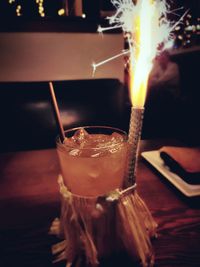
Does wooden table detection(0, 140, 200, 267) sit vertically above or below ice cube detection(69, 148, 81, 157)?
A: below

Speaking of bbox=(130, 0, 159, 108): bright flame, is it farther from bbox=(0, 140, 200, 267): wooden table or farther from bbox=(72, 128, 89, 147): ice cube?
bbox=(0, 140, 200, 267): wooden table

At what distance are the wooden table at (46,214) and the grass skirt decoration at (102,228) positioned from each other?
0.07m

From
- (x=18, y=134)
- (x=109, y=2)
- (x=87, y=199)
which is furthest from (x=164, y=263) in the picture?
(x=109, y=2)

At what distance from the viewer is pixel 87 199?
62 cm

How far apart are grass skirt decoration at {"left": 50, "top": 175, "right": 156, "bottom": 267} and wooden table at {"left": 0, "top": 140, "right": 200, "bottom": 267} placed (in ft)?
0.23

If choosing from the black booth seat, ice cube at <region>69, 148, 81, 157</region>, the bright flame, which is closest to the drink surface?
ice cube at <region>69, 148, 81, 157</region>

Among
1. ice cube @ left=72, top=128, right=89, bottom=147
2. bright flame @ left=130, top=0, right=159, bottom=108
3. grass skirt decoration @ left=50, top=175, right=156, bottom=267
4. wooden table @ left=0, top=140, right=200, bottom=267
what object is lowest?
wooden table @ left=0, top=140, right=200, bottom=267

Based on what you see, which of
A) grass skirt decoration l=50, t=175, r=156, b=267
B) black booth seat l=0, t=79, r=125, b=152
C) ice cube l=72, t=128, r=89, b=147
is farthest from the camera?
black booth seat l=0, t=79, r=125, b=152

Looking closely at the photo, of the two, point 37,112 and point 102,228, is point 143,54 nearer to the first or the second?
point 102,228

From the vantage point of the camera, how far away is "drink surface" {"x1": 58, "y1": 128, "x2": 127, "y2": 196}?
716 millimetres

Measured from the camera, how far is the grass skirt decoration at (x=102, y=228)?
623mm

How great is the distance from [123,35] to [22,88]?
63.0 inches

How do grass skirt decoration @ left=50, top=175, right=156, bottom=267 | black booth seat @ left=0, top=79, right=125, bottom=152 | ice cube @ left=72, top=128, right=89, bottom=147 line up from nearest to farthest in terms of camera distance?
grass skirt decoration @ left=50, top=175, right=156, bottom=267, ice cube @ left=72, top=128, right=89, bottom=147, black booth seat @ left=0, top=79, right=125, bottom=152

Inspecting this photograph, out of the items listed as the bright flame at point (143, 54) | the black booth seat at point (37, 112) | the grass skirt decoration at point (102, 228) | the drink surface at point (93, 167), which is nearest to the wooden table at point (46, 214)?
the grass skirt decoration at point (102, 228)
